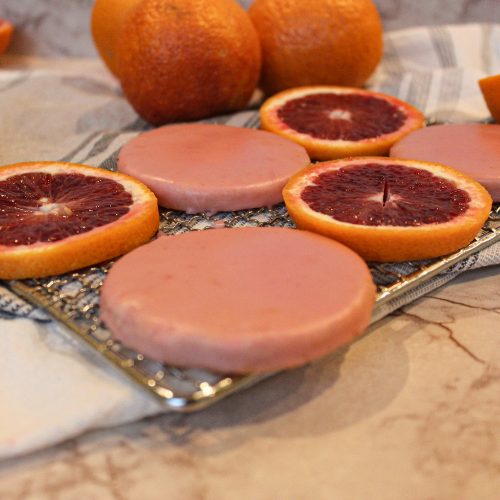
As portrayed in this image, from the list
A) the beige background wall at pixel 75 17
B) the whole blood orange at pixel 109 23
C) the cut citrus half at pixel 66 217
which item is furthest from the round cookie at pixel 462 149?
the beige background wall at pixel 75 17

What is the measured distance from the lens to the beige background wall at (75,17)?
2.13 m

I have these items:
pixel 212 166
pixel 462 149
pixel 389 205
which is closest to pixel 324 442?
pixel 389 205

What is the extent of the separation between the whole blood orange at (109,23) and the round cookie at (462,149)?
0.76 metres

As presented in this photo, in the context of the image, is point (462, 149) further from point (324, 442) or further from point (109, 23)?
point (109, 23)

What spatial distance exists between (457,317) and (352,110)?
25.7 inches

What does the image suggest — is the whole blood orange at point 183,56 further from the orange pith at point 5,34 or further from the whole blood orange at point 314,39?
the orange pith at point 5,34

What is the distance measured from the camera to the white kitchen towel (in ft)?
2.56

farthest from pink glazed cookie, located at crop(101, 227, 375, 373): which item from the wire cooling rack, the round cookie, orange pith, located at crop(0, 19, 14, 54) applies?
orange pith, located at crop(0, 19, 14, 54)

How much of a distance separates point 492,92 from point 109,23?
92cm

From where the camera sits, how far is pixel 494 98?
4.86ft

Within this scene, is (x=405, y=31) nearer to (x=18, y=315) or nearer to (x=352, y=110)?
(x=352, y=110)

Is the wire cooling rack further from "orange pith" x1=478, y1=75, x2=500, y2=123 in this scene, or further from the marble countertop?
"orange pith" x1=478, y1=75, x2=500, y2=123

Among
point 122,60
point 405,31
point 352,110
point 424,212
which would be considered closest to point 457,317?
point 424,212

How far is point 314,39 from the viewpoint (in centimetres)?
169
